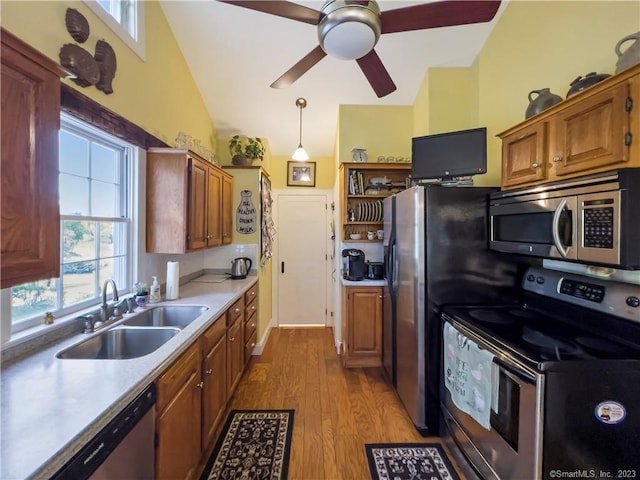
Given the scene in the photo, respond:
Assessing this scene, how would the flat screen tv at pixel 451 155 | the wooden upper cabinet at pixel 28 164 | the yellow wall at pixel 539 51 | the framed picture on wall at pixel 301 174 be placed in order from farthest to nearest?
the framed picture on wall at pixel 301 174
the flat screen tv at pixel 451 155
the yellow wall at pixel 539 51
the wooden upper cabinet at pixel 28 164

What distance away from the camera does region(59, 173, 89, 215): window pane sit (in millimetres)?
1714

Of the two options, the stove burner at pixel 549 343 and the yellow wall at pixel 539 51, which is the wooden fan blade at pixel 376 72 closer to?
the yellow wall at pixel 539 51

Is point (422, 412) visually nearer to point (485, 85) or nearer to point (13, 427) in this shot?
point (13, 427)

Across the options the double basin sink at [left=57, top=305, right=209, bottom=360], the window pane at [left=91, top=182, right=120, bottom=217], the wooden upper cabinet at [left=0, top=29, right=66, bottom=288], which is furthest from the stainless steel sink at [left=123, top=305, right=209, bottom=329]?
the wooden upper cabinet at [left=0, top=29, right=66, bottom=288]

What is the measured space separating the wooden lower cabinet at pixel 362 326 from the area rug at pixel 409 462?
1.16 meters

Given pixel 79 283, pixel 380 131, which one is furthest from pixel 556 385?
pixel 380 131

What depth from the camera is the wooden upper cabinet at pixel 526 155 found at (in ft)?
5.54

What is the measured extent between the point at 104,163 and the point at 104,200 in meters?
0.26

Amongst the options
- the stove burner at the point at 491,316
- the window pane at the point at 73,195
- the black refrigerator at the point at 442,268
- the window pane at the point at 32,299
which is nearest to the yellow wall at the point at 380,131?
the black refrigerator at the point at 442,268

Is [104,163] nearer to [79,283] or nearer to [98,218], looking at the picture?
[98,218]

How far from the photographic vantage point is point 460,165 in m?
2.29

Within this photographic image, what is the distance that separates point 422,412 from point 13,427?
2193 mm

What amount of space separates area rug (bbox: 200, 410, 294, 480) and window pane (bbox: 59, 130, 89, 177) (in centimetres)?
199

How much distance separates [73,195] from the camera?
1805 mm
